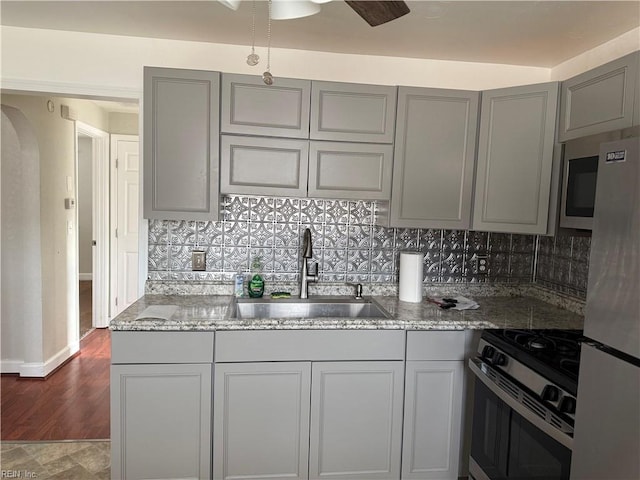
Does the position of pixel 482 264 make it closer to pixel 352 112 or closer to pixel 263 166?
pixel 352 112

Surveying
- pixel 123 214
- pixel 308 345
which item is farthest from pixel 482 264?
pixel 123 214

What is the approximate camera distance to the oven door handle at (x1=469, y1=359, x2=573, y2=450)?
4.50 feet

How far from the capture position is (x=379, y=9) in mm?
1357

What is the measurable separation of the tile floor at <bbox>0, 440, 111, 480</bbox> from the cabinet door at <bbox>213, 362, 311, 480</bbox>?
789 millimetres

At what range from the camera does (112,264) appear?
4.49 meters

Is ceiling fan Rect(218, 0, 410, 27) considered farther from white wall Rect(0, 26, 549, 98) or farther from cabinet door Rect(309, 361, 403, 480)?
cabinet door Rect(309, 361, 403, 480)

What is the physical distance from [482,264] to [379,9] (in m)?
1.88

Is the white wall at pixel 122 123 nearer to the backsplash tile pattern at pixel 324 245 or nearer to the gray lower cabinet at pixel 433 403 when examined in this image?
the backsplash tile pattern at pixel 324 245

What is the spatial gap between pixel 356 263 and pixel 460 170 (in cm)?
85

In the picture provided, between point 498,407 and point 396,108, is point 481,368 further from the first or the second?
point 396,108

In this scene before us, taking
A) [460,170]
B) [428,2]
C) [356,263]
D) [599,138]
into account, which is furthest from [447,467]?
[428,2]

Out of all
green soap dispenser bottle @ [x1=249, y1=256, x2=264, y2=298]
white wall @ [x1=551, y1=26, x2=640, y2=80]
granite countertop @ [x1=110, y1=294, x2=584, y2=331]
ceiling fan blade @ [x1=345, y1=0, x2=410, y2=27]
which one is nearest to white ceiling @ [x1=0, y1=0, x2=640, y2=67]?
white wall @ [x1=551, y1=26, x2=640, y2=80]

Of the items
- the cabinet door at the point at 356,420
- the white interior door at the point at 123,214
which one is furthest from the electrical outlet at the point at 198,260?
the white interior door at the point at 123,214

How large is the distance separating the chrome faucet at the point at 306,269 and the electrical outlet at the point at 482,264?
1.09m
